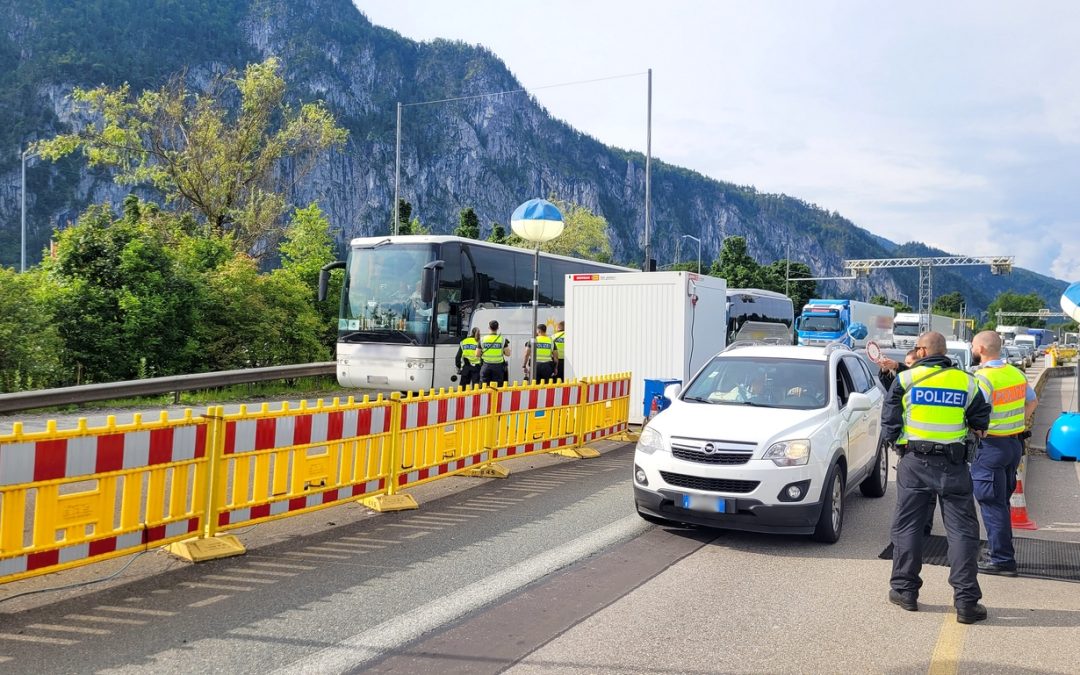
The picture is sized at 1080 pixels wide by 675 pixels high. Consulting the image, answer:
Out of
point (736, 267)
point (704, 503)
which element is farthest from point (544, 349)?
point (736, 267)

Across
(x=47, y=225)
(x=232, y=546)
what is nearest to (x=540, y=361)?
(x=232, y=546)

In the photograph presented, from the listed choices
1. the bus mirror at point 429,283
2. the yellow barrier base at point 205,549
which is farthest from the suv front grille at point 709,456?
the bus mirror at point 429,283

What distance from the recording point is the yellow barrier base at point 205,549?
602 centimetres

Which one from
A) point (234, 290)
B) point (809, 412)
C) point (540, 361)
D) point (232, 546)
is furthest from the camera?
point (234, 290)

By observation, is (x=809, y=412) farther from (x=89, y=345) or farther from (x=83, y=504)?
(x=89, y=345)

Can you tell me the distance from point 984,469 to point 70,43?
183 meters

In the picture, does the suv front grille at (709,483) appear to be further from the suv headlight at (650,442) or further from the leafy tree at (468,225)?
the leafy tree at (468,225)

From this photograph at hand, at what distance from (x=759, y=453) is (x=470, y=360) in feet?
28.9

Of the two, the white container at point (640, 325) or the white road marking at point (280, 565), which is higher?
the white container at point (640, 325)

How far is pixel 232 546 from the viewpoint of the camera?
6242 millimetres

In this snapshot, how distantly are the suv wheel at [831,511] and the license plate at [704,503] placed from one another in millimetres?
825

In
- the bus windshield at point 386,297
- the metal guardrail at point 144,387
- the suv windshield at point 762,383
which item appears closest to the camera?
the suv windshield at point 762,383

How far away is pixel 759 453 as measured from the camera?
22.0ft

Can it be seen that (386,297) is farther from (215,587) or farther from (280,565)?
(215,587)
